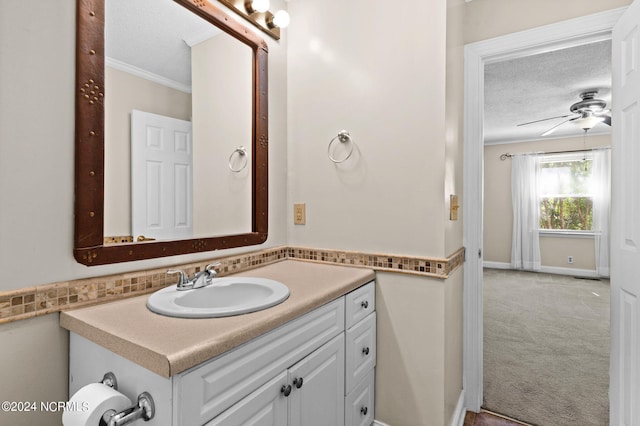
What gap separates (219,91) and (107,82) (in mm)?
539

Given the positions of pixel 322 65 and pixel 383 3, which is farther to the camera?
pixel 322 65

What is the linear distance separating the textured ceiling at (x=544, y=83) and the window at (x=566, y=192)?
0.83 m

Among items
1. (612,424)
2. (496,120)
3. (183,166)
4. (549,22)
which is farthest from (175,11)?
(496,120)

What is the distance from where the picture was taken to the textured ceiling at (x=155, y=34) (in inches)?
44.9

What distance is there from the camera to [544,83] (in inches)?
135

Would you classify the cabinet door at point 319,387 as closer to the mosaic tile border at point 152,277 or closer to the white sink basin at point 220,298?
the white sink basin at point 220,298

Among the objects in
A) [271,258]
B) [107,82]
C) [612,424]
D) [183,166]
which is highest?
[107,82]

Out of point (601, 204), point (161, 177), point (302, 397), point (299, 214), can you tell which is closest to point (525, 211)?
point (601, 204)

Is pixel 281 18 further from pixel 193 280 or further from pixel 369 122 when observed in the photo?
pixel 193 280

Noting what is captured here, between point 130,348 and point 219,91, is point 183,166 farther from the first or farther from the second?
point 130,348

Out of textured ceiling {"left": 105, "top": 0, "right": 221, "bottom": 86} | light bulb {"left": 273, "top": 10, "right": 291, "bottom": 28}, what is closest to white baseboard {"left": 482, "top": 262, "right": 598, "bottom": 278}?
light bulb {"left": 273, "top": 10, "right": 291, "bottom": 28}

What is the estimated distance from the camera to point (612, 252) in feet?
5.11

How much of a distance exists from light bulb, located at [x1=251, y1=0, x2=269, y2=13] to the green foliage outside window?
20.0 feet

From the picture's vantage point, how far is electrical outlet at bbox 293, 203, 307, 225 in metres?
1.92
